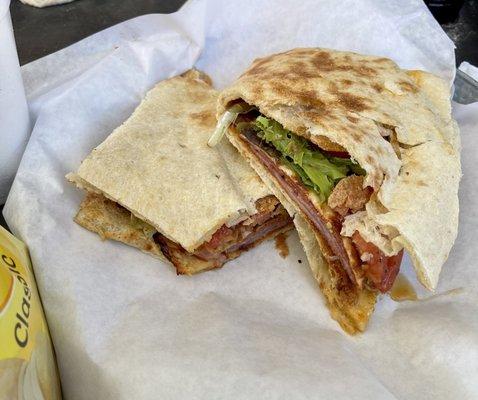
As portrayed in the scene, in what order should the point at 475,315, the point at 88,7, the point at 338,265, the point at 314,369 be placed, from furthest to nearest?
the point at 88,7 → the point at 338,265 → the point at 475,315 → the point at 314,369

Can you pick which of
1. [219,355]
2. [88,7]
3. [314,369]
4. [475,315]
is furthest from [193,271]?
[88,7]

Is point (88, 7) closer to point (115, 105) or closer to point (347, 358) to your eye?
point (115, 105)

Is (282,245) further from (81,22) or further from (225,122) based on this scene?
(81,22)

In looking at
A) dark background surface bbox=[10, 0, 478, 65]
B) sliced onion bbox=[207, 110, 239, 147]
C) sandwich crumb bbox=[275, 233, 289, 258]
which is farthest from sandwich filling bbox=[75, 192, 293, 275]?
dark background surface bbox=[10, 0, 478, 65]

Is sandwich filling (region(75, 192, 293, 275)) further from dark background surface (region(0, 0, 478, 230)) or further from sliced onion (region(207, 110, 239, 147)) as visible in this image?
dark background surface (region(0, 0, 478, 230))

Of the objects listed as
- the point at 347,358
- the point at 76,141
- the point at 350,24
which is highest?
the point at 350,24

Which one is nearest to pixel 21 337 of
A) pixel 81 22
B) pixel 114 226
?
pixel 114 226

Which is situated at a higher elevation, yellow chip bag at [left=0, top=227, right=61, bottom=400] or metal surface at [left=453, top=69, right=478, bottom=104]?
yellow chip bag at [left=0, top=227, right=61, bottom=400]
